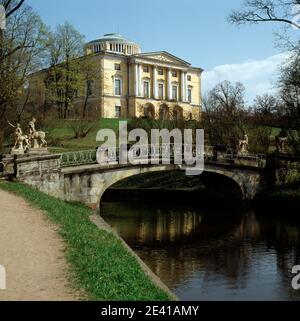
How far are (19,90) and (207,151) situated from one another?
12.9m

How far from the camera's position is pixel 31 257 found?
11172mm

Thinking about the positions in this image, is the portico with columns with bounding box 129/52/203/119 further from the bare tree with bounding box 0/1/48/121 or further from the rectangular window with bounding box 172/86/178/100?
the bare tree with bounding box 0/1/48/121

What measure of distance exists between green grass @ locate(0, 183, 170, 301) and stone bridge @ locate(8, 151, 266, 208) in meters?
8.45

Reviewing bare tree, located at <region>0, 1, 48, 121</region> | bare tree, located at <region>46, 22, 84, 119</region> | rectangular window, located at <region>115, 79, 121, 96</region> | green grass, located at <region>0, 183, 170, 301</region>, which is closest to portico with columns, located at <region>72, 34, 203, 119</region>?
rectangular window, located at <region>115, 79, 121, 96</region>

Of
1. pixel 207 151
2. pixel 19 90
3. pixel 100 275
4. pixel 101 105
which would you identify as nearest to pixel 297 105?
pixel 207 151

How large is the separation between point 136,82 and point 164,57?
7549 mm

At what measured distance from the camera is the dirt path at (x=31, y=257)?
8758 mm

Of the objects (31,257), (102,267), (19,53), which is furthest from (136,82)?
(102,267)

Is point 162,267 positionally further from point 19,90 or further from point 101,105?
point 101,105

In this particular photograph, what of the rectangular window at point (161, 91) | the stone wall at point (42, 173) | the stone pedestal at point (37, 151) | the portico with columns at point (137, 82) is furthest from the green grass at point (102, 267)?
the rectangular window at point (161, 91)

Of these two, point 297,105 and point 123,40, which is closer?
point 297,105

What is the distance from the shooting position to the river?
1440cm

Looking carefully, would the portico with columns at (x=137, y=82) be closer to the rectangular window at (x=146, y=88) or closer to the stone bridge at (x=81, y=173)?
the rectangular window at (x=146, y=88)

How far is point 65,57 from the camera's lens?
55375mm
